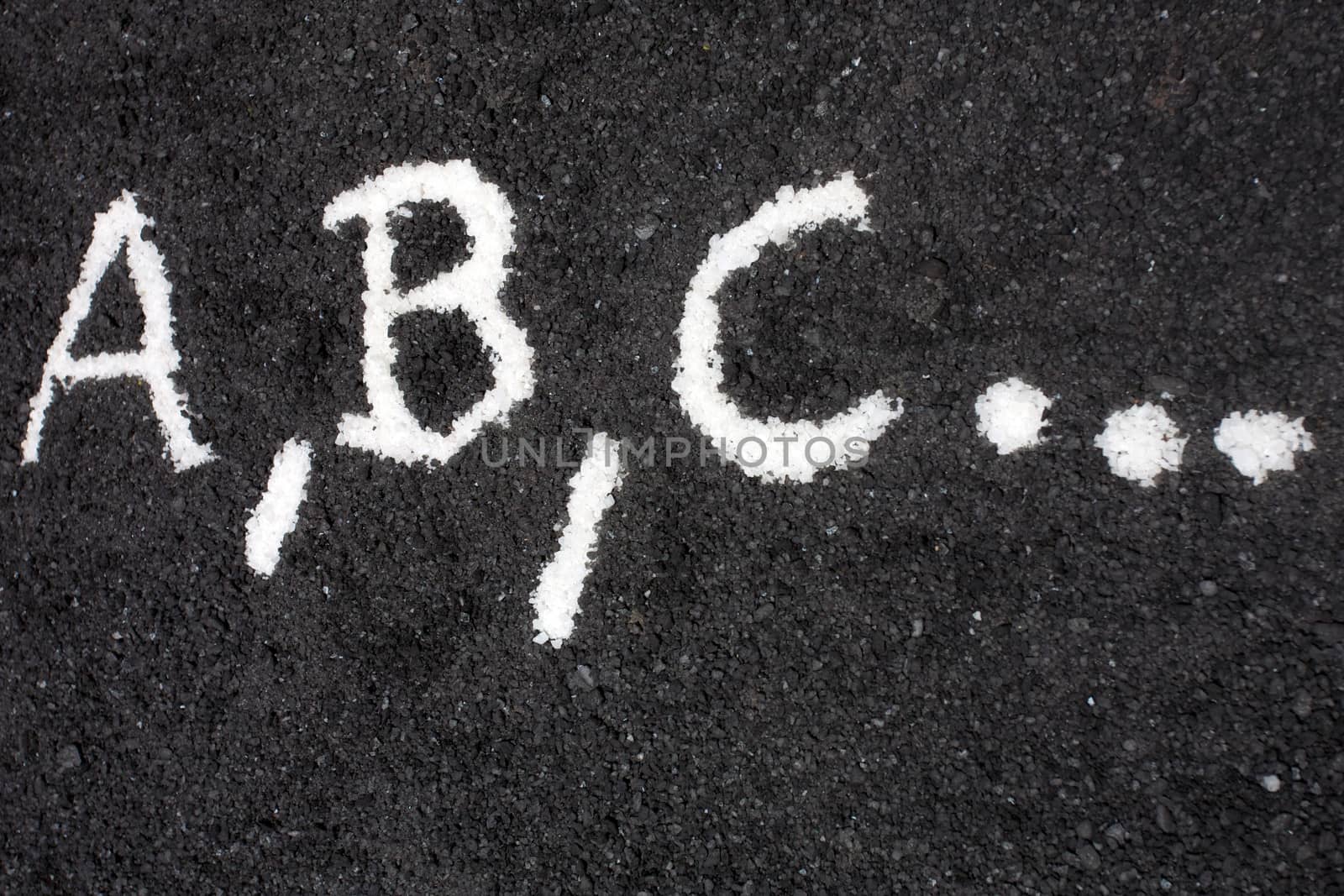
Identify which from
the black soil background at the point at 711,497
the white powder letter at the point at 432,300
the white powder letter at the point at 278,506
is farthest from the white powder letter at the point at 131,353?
the white powder letter at the point at 432,300

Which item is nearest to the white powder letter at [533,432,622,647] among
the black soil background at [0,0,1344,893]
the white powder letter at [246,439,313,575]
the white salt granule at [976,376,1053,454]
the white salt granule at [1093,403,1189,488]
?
the black soil background at [0,0,1344,893]

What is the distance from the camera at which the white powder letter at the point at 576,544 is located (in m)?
2.42

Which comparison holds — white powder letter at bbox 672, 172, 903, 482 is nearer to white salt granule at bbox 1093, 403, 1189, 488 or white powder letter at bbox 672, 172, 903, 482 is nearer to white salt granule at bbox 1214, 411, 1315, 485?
white salt granule at bbox 1093, 403, 1189, 488

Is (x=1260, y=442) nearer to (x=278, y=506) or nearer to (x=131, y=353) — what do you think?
(x=278, y=506)

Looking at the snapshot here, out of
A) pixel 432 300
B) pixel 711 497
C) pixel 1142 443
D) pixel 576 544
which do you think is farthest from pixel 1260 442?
pixel 432 300

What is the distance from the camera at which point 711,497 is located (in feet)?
7.84

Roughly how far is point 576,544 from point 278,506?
3.29 feet

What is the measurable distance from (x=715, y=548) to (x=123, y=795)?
6.89ft

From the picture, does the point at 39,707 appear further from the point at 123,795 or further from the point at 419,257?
the point at 419,257

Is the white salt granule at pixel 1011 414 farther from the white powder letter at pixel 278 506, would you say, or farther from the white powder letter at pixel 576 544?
the white powder letter at pixel 278 506

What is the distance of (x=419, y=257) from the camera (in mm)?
2568

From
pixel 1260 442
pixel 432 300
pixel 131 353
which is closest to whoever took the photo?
pixel 1260 442

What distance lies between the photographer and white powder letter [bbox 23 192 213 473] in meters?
2.67

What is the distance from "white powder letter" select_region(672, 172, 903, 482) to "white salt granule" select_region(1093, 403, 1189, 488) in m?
0.58
